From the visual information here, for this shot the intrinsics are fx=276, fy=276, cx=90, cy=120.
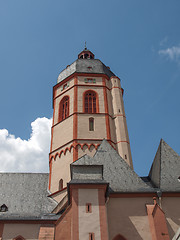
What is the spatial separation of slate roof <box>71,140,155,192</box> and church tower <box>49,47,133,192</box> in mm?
3659

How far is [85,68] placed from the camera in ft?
88.1

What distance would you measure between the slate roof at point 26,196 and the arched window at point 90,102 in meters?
6.37

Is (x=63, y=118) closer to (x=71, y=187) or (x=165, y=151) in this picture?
(x=165, y=151)

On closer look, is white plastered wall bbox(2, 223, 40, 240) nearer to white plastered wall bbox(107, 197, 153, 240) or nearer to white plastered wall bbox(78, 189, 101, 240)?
white plastered wall bbox(78, 189, 101, 240)

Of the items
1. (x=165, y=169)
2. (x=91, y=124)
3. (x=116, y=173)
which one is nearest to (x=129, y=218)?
(x=116, y=173)

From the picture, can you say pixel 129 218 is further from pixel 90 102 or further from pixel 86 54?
pixel 86 54

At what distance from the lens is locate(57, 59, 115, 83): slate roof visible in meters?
26.5

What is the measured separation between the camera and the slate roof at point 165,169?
1459cm

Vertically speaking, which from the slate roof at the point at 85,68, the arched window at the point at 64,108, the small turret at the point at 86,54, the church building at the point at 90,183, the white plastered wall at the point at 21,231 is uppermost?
the small turret at the point at 86,54

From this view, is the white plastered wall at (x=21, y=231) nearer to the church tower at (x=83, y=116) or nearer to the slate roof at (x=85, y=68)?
the church tower at (x=83, y=116)

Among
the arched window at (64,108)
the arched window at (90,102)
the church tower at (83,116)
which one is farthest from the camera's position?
the arched window at (64,108)

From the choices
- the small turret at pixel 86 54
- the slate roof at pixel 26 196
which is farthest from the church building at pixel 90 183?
the small turret at pixel 86 54

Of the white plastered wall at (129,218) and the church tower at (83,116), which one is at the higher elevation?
the church tower at (83,116)

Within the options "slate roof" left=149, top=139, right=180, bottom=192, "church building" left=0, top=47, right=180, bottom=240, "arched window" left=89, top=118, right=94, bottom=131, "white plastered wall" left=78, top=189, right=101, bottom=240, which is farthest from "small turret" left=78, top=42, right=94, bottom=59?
"white plastered wall" left=78, top=189, right=101, bottom=240
